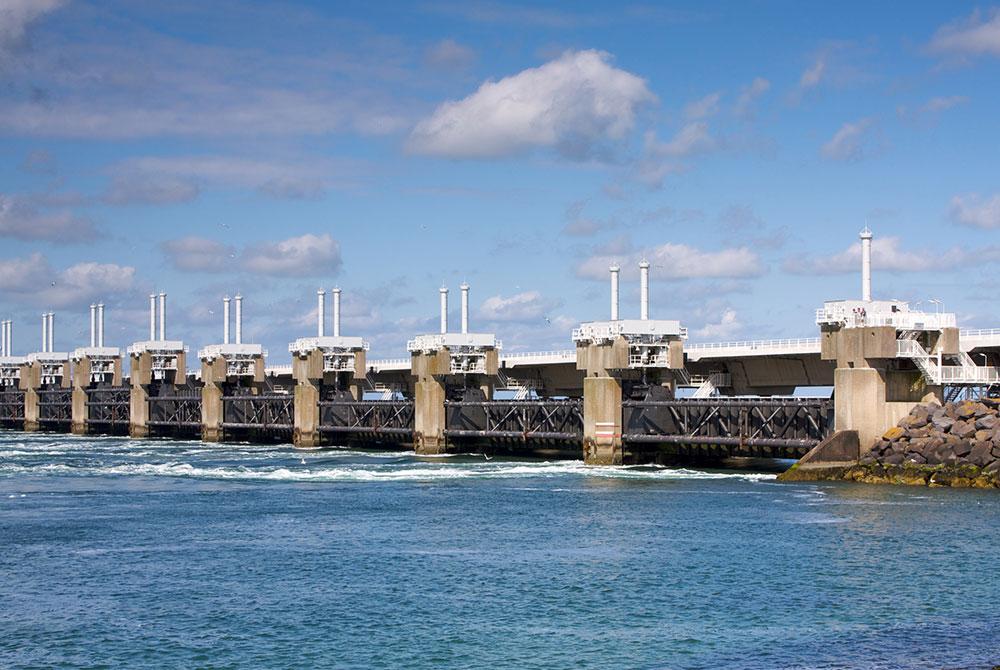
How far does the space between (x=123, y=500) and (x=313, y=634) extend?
36111 mm

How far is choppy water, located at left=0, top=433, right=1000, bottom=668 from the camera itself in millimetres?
33531

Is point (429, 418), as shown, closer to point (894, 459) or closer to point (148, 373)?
point (894, 459)

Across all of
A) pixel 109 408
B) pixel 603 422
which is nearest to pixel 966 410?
pixel 603 422

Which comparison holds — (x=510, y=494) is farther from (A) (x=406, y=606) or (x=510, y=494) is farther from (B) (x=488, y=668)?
(B) (x=488, y=668)

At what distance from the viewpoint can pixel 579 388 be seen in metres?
112

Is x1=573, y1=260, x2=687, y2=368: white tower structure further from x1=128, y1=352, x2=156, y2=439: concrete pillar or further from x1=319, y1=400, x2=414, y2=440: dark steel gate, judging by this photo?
x1=128, y1=352, x2=156, y2=439: concrete pillar

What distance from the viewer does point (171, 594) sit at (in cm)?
4078

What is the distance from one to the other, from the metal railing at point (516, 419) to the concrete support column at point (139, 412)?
167ft

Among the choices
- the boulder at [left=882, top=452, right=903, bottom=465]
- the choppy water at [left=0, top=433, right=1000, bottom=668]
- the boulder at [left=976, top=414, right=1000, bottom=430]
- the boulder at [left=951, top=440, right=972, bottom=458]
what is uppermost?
the boulder at [left=976, top=414, right=1000, bottom=430]

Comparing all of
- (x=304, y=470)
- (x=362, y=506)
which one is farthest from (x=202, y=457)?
(x=362, y=506)

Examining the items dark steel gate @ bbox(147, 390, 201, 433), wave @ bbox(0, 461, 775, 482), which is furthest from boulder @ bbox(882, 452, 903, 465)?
dark steel gate @ bbox(147, 390, 201, 433)

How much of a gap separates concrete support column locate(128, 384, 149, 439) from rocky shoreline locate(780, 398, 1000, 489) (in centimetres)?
8926

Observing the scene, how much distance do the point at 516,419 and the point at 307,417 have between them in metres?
26.3

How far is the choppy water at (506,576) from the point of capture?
33531mm
